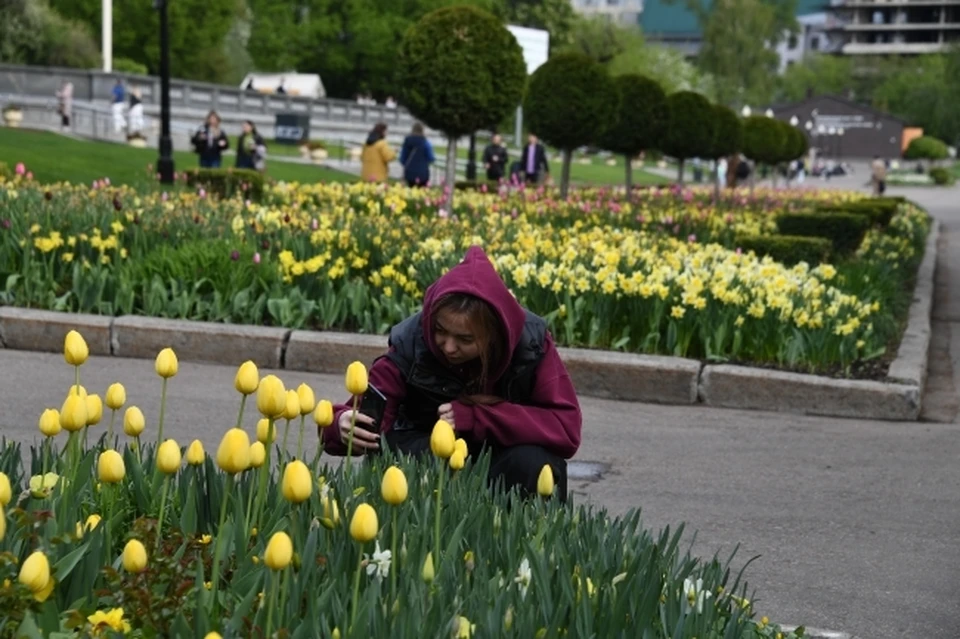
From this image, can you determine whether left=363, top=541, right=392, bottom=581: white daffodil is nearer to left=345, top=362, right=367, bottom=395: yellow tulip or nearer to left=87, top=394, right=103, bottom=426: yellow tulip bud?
left=345, top=362, right=367, bottom=395: yellow tulip

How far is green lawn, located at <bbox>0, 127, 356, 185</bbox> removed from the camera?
27531 millimetres

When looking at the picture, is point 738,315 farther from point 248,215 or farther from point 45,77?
point 45,77

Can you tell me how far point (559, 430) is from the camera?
4.66 meters

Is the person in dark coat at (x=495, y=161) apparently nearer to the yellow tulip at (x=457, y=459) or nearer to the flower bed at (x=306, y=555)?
the flower bed at (x=306, y=555)

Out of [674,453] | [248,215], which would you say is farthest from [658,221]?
[674,453]

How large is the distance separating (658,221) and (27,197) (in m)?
8.61

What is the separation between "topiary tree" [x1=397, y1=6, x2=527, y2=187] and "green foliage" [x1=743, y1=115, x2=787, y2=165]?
954 inches

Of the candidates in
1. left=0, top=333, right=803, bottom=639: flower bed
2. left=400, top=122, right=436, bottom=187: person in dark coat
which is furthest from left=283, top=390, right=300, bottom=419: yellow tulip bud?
left=400, top=122, right=436, bottom=187: person in dark coat

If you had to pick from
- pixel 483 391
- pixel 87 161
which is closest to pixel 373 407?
pixel 483 391

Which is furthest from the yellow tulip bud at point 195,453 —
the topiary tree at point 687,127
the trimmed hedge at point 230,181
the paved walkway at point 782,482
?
the topiary tree at point 687,127

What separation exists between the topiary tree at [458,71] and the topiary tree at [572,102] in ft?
10.7

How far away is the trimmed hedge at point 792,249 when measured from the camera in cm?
1445

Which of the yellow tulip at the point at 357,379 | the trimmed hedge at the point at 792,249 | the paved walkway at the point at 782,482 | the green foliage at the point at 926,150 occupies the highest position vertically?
the yellow tulip at the point at 357,379

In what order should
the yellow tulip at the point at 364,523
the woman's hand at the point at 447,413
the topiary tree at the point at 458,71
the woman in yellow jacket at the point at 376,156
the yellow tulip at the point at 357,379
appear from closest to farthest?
1. the yellow tulip at the point at 364,523
2. the yellow tulip at the point at 357,379
3. the woman's hand at the point at 447,413
4. the topiary tree at the point at 458,71
5. the woman in yellow jacket at the point at 376,156
